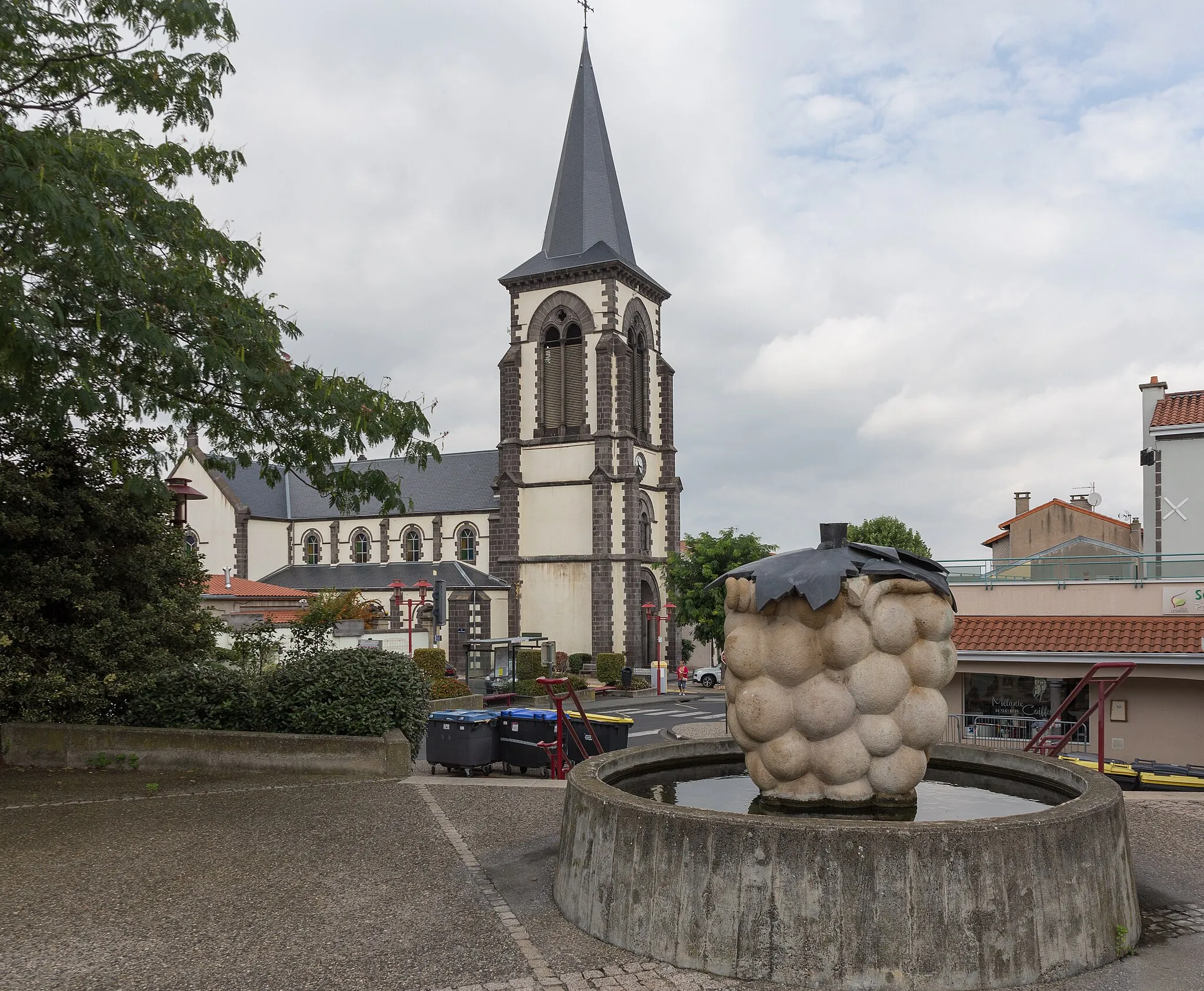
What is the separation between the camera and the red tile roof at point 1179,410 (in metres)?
25.6

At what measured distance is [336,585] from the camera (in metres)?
48.9

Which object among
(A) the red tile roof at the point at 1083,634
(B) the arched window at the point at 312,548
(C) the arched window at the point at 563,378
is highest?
(C) the arched window at the point at 563,378

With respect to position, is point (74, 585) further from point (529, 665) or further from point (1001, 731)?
point (529, 665)

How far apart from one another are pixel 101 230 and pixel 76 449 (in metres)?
6.85

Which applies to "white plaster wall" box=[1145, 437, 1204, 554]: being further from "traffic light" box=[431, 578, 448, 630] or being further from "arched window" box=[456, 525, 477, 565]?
"arched window" box=[456, 525, 477, 565]

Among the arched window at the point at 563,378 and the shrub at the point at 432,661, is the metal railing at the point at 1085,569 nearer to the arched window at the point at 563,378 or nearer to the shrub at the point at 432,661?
the shrub at the point at 432,661

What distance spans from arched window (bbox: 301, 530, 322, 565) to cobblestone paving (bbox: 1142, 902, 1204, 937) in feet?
161

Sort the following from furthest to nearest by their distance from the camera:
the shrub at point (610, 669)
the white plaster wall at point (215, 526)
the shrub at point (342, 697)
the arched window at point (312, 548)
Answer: the arched window at point (312, 548)
the white plaster wall at point (215, 526)
the shrub at point (610, 669)
the shrub at point (342, 697)

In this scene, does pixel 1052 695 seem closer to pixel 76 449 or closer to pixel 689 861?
pixel 689 861

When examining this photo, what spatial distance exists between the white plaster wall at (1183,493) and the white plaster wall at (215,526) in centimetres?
4193

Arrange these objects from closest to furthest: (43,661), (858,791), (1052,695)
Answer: (858,791) → (43,661) → (1052,695)

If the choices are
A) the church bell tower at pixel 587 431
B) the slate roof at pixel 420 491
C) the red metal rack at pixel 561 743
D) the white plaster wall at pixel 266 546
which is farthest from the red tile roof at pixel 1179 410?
the white plaster wall at pixel 266 546

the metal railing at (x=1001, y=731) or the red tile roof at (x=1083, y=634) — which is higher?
the red tile roof at (x=1083, y=634)

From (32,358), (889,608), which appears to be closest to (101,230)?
(32,358)
